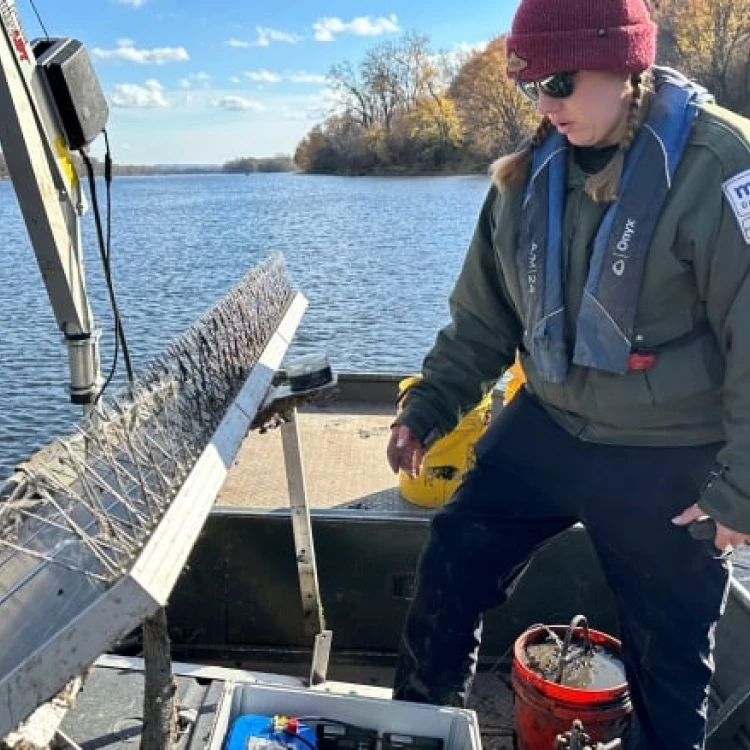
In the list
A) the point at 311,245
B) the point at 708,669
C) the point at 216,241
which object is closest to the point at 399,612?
the point at 708,669

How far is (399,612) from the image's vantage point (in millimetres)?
3570

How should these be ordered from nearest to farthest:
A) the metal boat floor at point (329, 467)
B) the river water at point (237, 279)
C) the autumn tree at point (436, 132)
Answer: the metal boat floor at point (329, 467) < the river water at point (237, 279) < the autumn tree at point (436, 132)

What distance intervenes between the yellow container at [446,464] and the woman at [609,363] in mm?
1965

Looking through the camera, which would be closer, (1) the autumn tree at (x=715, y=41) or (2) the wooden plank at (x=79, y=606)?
(2) the wooden plank at (x=79, y=606)

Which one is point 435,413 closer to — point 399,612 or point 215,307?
point 215,307

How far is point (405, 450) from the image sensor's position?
2.63 m

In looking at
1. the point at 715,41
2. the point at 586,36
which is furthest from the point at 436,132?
the point at 586,36

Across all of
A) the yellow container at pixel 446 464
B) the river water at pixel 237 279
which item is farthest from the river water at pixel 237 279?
the yellow container at pixel 446 464

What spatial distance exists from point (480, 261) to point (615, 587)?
36.2 inches

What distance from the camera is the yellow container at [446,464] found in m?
4.62

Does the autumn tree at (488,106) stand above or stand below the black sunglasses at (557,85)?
below

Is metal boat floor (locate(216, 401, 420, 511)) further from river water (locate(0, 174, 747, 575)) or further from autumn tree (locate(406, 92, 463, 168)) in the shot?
autumn tree (locate(406, 92, 463, 168))

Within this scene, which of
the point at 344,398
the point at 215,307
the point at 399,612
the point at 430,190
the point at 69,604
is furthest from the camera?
the point at 430,190

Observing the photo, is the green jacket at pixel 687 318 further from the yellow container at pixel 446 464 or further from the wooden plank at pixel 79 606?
the yellow container at pixel 446 464
